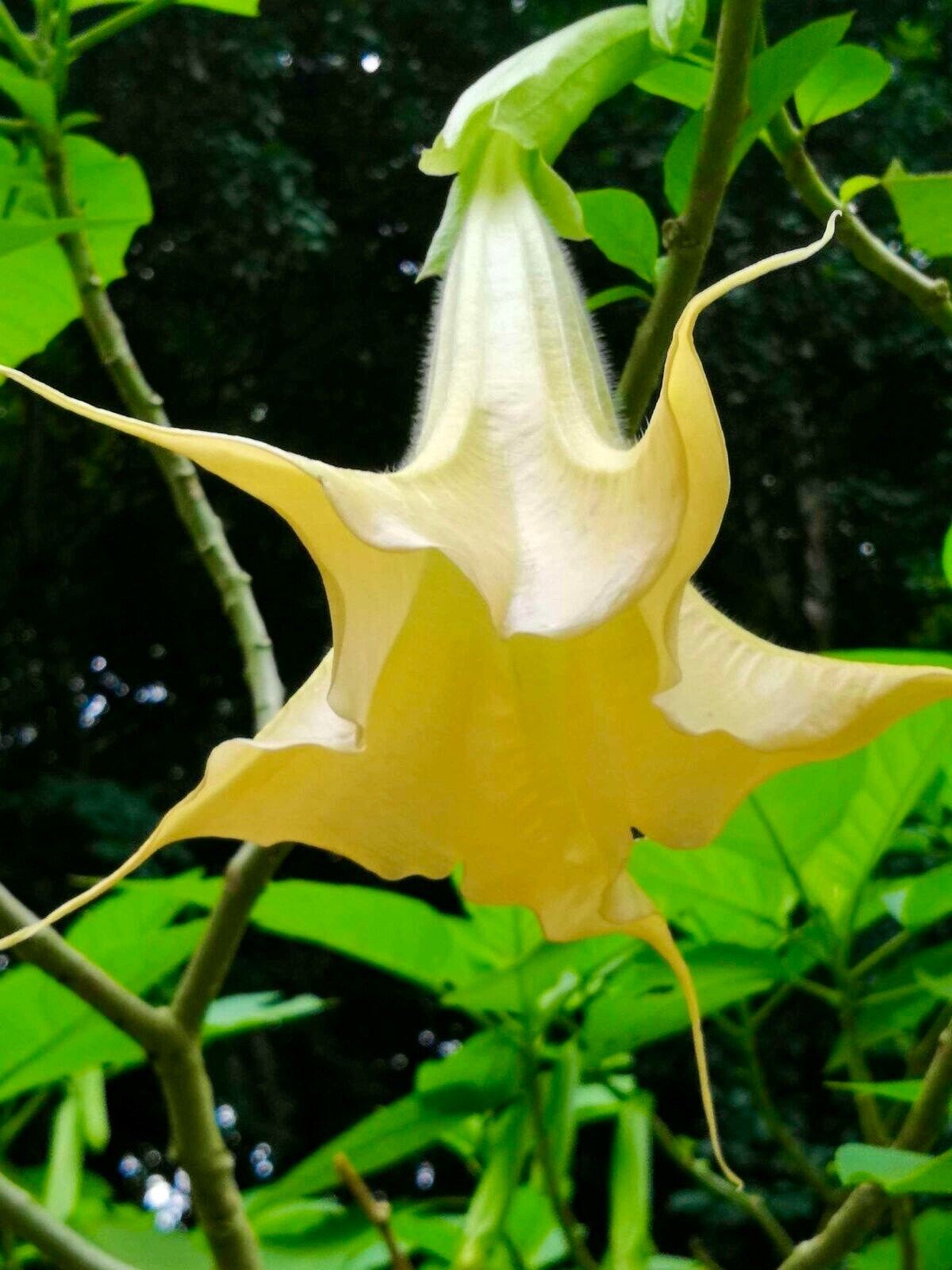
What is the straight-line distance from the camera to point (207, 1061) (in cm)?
288

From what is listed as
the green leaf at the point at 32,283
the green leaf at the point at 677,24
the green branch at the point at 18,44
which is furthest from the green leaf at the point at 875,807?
the green branch at the point at 18,44

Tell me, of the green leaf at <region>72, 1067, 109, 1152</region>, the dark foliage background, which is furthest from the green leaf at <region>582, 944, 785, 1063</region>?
the dark foliage background

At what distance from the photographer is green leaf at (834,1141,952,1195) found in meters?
0.44

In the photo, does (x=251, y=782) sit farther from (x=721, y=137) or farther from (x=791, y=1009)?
(x=791, y=1009)

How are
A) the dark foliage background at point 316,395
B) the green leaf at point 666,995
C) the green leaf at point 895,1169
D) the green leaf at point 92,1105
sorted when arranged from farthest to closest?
the dark foliage background at point 316,395 → the green leaf at point 92,1105 → the green leaf at point 666,995 → the green leaf at point 895,1169

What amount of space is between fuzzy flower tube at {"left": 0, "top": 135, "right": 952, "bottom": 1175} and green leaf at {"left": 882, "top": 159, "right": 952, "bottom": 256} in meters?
0.28

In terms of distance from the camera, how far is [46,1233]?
1.99ft

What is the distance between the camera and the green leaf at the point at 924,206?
0.60 meters

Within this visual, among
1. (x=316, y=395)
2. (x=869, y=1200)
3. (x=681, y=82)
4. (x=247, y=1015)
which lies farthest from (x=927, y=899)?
(x=316, y=395)

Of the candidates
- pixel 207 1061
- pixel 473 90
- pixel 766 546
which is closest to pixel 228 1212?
pixel 473 90

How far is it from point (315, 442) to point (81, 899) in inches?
128

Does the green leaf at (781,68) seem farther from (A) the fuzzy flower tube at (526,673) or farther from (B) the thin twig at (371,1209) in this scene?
(B) the thin twig at (371,1209)

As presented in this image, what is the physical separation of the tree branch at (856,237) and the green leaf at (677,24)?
0.15 metres

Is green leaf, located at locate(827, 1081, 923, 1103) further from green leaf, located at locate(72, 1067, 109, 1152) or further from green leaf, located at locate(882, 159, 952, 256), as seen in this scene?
green leaf, located at locate(72, 1067, 109, 1152)
